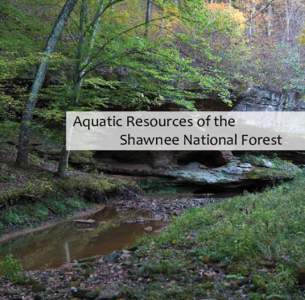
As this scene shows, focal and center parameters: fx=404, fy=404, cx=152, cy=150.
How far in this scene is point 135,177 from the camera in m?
17.5

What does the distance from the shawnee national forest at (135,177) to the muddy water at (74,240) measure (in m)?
0.05

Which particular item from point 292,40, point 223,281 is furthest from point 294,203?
point 292,40

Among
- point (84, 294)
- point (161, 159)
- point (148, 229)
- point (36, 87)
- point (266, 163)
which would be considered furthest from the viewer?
point (266, 163)

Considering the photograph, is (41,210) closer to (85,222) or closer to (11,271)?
(85,222)

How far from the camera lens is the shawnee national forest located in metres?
5.62

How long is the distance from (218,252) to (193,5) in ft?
28.6

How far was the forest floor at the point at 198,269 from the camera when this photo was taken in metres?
4.88

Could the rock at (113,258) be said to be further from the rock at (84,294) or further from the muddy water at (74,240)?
the rock at (84,294)

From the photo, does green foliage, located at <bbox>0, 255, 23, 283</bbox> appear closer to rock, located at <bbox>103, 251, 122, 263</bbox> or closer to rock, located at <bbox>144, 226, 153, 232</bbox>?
rock, located at <bbox>103, 251, 122, 263</bbox>

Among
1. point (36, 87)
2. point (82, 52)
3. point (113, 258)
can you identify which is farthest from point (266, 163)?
point (113, 258)

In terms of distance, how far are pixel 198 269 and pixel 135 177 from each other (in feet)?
38.8

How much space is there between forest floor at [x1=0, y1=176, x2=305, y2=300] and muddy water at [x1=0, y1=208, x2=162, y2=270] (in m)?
1.30

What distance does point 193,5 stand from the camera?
1248 cm

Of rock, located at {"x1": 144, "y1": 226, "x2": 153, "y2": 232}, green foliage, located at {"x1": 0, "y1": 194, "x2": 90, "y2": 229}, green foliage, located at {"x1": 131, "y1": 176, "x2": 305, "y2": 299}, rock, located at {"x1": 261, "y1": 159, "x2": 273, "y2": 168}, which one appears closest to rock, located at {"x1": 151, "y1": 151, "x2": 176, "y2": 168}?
rock, located at {"x1": 261, "y1": 159, "x2": 273, "y2": 168}
